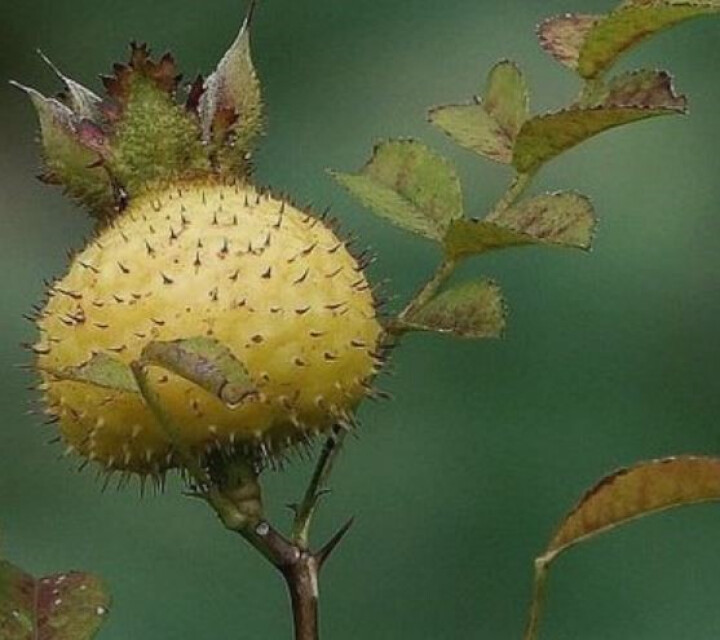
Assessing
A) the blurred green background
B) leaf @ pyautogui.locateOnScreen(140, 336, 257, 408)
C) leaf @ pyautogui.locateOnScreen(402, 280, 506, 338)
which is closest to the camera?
leaf @ pyautogui.locateOnScreen(140, 336, 257, 408)

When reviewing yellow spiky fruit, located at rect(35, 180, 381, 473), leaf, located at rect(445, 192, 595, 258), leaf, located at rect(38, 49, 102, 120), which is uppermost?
leaf, located at rect(38, 49, 102, 120)

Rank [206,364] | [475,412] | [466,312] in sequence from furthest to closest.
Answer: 1. [475,412]
2. [466,312]
3. [206,364]

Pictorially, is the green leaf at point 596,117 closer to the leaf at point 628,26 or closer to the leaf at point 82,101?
the leaf at point 628,26

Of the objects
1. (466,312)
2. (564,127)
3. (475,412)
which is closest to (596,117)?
(564,127)

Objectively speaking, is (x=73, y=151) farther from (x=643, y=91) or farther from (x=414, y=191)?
(x=643, y=91)

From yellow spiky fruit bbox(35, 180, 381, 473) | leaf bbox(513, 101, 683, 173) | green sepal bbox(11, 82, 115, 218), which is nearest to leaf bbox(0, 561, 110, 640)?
yellow spiky fruit bbox(35, 180, 381, 473)

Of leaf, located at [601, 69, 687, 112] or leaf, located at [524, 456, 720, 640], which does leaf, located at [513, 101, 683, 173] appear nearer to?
leaf, located at [601, 69, 687, 112]
